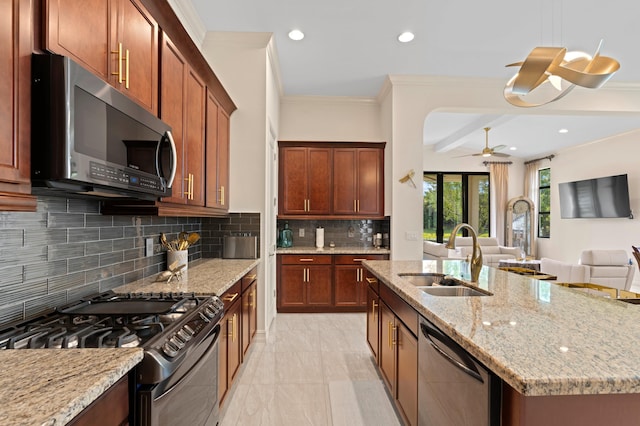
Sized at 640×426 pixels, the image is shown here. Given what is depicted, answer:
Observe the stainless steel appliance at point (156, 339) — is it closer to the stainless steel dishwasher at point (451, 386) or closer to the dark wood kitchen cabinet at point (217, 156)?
the stainless steel dishwasher at point (451, 386)

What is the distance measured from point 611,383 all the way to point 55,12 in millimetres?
1976

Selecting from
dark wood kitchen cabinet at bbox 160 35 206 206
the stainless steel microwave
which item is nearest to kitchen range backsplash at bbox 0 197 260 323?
the stainless steel microwave

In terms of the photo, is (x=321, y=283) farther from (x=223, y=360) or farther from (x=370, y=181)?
(x=223, y=360)

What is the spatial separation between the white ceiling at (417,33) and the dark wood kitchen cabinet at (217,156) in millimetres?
974

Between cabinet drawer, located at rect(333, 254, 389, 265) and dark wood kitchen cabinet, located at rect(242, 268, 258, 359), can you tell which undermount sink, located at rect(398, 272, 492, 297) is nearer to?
dark wood kitchen cabinet, located at rect(242, 268, 258, 359)

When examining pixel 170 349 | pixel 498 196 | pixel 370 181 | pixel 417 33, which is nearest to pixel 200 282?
pixel 170 349

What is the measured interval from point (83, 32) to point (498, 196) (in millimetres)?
9345

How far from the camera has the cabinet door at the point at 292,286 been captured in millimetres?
4570

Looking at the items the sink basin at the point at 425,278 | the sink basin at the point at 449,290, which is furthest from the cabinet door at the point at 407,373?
the sink basin at the point at 425,278

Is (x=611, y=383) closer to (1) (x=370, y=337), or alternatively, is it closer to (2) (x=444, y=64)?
(1) (x=370, y=337)

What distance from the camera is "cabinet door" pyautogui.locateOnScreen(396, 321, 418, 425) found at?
168 cm

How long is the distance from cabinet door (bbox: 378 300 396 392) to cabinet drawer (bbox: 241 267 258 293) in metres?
1.11

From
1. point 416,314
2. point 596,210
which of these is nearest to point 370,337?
point 416,314

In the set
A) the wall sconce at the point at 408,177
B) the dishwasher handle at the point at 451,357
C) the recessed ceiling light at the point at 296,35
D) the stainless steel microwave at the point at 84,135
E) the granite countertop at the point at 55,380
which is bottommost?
the dishwasher handle at the point at 451,357
